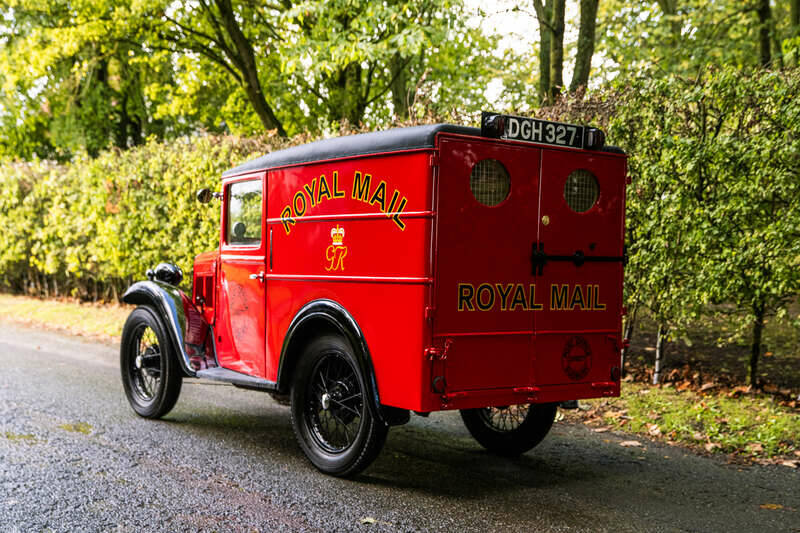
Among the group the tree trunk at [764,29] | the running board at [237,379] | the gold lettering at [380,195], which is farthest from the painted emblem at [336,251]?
the tree trunk at [764,29]

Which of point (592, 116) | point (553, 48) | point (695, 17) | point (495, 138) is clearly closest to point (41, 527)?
point (495, 138)

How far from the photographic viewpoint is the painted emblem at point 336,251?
475cm

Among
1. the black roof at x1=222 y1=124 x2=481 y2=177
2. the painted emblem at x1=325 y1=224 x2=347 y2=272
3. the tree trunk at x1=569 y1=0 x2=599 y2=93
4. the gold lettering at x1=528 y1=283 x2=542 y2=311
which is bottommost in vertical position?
the gold lettering at x1=528 y1=283 x2=542 y2=311

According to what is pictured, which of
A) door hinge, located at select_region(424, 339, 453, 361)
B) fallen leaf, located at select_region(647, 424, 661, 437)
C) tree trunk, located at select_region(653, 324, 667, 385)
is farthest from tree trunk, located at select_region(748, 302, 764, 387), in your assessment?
door hinge, located at select_region(424, 339, 453, 361)

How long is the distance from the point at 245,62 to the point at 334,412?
40.1 ft

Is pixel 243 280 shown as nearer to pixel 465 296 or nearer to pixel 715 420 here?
pixel 465 296

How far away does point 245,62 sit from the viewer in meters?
15.5

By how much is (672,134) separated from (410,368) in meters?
4.05

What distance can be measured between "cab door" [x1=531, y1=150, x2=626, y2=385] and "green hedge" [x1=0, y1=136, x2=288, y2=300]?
6.43 metres

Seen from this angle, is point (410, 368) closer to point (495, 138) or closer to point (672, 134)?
point (495, 138)

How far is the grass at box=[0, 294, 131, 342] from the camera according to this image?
1198 centimetres

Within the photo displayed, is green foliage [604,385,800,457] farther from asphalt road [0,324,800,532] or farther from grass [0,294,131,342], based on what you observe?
grass [0,294,131,342]

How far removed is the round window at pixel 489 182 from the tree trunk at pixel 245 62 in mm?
11580

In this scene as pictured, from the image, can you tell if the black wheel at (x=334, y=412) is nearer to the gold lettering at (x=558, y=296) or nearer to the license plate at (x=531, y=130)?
the gold lettering at (x=558, y=296)
